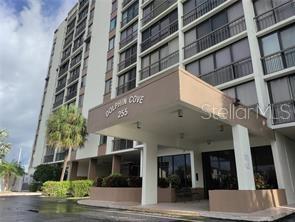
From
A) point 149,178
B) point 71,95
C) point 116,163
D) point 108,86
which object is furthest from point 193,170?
point 71,95

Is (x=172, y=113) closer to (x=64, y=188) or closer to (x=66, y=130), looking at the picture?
(x=66, y=130)

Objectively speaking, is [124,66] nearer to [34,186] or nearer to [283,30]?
[283,30]

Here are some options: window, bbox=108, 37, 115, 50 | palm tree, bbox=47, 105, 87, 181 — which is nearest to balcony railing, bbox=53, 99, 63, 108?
palm tree, bbox=47, 105, 87, 181

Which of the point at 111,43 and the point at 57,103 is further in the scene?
the point at 57,103

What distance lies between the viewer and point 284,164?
14.3 metres

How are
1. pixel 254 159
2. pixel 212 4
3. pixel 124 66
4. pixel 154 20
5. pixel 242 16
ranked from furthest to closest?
pixel 124 66 < pixel 154 20 < pixel 212 4 < pixel 242 16 < pixel 254 159

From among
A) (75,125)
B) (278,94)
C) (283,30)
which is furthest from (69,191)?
(283,30)

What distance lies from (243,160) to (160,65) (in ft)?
48.3

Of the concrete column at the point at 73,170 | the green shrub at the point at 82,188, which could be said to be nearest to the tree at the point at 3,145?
the concrete column at the point at 73,170

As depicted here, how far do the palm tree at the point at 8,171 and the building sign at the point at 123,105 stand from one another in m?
35.1

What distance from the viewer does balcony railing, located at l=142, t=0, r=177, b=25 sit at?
82.0 ft

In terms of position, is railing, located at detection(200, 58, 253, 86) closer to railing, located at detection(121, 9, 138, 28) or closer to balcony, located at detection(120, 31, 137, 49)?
balcony, located at detection(120, 31, 137, 49)

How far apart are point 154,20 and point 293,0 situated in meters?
13.1

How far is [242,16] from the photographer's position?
18266mm
